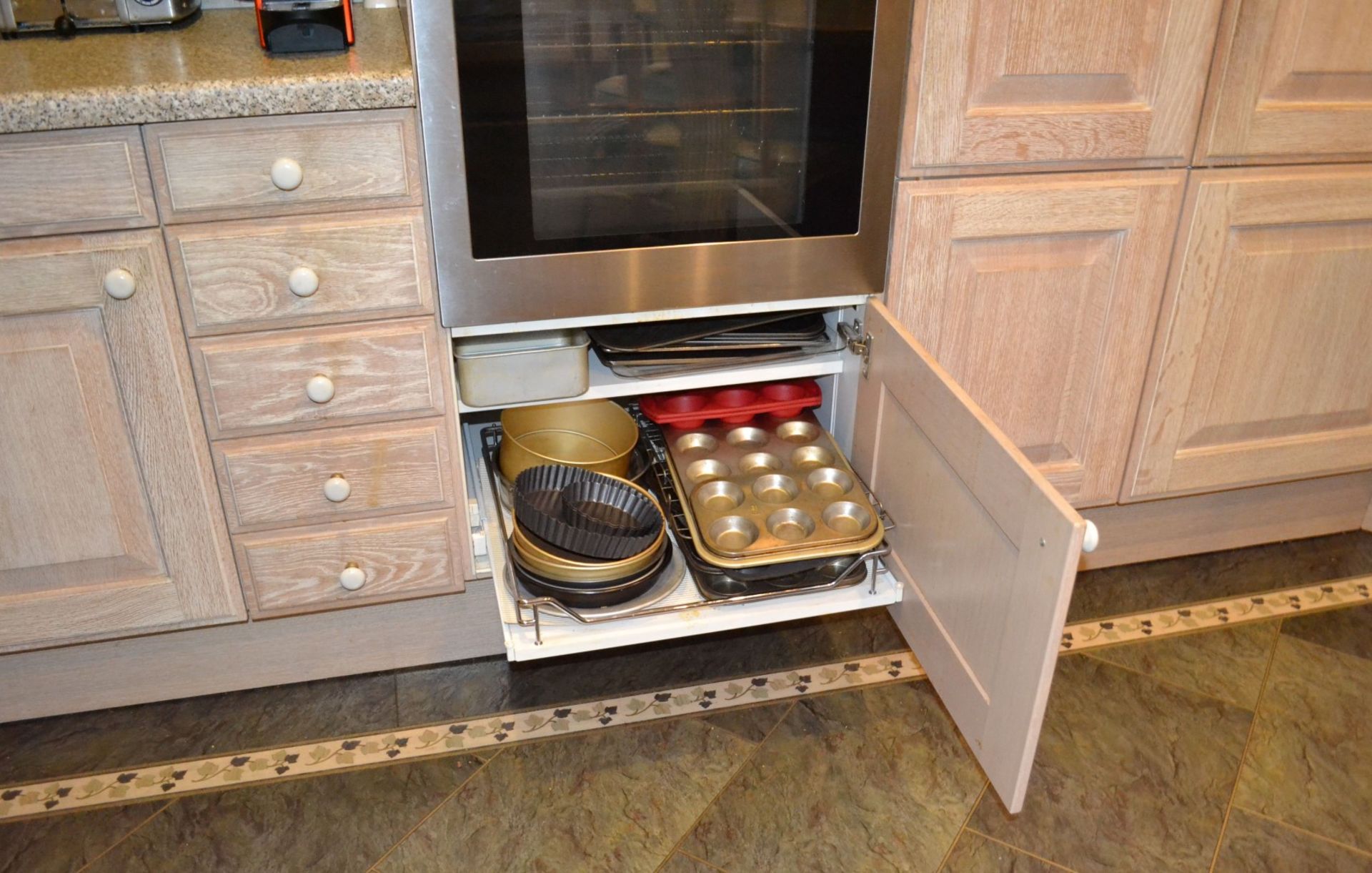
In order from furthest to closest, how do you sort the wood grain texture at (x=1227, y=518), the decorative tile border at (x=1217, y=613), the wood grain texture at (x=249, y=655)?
the wood grain texture at (x=1227, y=518) < the decorative tile border at (x=1217, y=613) < the wood grain texture at (x=249, y=655)

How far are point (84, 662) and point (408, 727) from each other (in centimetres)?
47

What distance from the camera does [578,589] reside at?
1.28 metres

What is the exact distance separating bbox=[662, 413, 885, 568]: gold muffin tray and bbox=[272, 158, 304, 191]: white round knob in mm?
602

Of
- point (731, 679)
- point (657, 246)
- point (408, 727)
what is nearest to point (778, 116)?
point (657, 246)

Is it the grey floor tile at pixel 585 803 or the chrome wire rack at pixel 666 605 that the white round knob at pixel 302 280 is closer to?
the chrome wire rack at pixel 666 605

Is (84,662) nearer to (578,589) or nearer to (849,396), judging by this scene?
(578,589)

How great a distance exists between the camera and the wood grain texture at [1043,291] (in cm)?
140

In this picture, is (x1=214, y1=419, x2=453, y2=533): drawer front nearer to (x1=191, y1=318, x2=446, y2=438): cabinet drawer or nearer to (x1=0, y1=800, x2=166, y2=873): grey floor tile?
(x1=191, y1=318, x2=446, y2=438): cabinet drawer

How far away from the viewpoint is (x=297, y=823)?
4.50 ft

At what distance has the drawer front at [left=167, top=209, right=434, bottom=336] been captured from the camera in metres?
1.19

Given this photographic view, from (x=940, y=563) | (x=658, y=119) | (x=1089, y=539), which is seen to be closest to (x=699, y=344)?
(x=658, y=119)

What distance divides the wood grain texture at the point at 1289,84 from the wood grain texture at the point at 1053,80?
3 cm

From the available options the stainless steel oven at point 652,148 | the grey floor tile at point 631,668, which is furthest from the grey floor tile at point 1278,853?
the stainless steel oven at point 652,148

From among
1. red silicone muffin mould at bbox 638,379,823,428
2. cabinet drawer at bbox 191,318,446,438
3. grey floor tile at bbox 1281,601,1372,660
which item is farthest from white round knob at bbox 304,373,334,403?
grey floor tile at bbox 1281,601,1372,660
